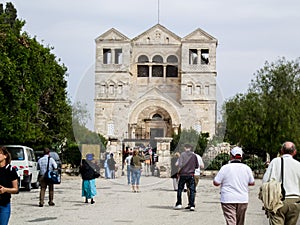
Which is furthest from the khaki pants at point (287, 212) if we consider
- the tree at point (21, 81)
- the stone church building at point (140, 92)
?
the tree at point (21, 81)

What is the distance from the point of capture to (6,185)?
9.07 meters

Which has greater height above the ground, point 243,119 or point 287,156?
point 243,119

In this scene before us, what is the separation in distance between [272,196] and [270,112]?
3296 centimetres

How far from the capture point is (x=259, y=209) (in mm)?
17969

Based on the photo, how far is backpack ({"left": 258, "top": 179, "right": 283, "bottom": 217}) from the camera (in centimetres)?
862

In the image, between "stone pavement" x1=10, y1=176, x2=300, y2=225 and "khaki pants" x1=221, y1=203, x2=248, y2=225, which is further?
"stone pavement" x1=10, y1=176, x2=300, y2=225

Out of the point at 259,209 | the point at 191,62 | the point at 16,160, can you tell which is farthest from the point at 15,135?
the point at 259,209

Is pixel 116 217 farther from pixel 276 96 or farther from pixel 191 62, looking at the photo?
pixel 276 96

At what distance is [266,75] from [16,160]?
22603mm

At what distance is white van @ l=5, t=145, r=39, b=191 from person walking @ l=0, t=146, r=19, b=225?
1422 centimetres

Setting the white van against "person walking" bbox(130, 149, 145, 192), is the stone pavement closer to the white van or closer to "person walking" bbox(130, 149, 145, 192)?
"person walking" bbox(130, 149, 145, 192)

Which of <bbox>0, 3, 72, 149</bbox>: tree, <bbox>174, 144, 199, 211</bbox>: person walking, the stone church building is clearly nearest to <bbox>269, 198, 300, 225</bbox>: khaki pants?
the stone church building

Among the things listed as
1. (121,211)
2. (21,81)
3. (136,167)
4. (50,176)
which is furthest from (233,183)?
(21,81)

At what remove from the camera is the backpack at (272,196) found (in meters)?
8.62
